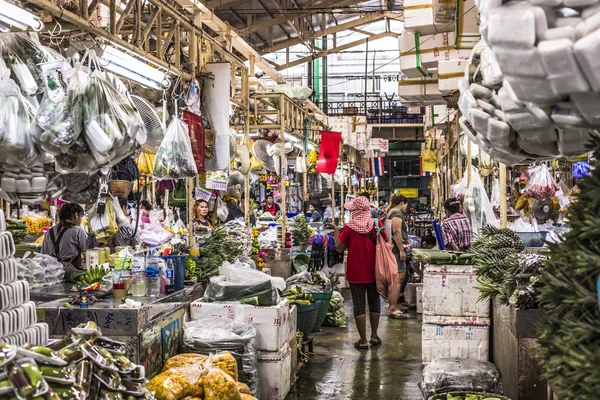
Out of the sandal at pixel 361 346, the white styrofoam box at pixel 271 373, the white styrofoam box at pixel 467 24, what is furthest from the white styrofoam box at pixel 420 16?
the sandal at pixel 361 346

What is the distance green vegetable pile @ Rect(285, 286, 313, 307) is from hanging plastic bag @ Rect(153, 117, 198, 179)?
2472mm

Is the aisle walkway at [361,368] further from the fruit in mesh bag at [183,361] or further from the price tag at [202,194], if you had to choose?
the price tag at [202,194]

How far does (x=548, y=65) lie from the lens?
6.47ft

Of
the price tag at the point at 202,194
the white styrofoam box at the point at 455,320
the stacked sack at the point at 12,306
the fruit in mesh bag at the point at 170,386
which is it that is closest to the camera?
the stacked sack at the point at 12,306

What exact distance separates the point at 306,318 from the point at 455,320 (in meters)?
2.25

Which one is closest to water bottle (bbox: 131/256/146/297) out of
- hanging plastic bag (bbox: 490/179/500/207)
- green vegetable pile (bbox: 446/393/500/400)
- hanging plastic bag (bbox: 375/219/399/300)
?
green vegetable pile (bbox: 446/393/500/400)

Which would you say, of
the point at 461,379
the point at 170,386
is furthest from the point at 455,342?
the point at 170,386

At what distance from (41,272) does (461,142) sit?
5122 millimetres

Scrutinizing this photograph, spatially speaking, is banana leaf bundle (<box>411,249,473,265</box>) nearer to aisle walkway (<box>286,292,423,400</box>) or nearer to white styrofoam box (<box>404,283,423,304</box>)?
aisle walkway (<box>286,292,423,400</box>)

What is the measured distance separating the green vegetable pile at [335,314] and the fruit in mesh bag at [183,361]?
4.97 metres

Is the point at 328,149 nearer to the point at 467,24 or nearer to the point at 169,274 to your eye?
the point at 467,24

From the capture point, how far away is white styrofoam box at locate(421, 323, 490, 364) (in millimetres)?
6281

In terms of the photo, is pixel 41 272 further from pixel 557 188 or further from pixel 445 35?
pixel 557 188

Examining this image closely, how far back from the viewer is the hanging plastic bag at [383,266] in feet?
28.7
